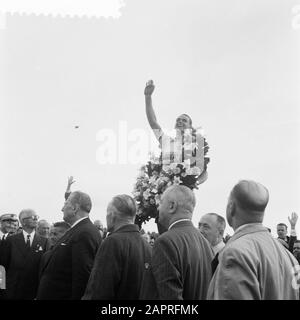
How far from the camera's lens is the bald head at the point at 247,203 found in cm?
293

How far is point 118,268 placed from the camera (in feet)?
14.2

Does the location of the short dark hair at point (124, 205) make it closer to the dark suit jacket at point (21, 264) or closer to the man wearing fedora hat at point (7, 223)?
the dark suit jacket at point (21, 264)

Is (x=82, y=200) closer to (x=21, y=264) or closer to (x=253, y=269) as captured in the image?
(x=21, y=264)

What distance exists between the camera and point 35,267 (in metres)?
6.76

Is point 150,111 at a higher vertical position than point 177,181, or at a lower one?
higher

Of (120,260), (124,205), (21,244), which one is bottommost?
(21,244)

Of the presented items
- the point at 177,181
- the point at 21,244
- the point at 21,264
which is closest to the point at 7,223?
the point at 21,244

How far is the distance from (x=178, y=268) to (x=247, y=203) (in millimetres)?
1029

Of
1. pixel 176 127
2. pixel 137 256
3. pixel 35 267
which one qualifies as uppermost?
pixel 176 127
